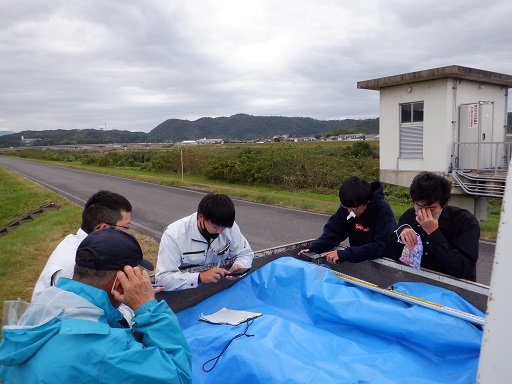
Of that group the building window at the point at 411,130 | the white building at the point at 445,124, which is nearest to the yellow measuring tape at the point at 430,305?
the white building at the point at 445,124

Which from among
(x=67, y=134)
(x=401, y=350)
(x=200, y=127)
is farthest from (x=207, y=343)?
(x=67, y=134)

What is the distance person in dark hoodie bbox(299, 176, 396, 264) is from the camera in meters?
3.50

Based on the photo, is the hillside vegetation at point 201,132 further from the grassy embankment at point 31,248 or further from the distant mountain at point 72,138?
the grassy embankment at point 31,248

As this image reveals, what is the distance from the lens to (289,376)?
6.23 feet

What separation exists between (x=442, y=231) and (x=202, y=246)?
1.81 m

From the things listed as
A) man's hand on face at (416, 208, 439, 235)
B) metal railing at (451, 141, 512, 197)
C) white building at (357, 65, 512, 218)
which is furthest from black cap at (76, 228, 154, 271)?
white building at (357, 65, 512, 218)

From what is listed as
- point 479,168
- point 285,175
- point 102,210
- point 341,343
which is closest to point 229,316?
point 341,343

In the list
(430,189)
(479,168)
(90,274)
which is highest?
(430,189)

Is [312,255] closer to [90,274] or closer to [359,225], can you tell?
[359,225]

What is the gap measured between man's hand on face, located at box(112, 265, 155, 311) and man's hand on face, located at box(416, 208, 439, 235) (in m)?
2.07

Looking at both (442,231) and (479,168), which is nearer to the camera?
(442,231)

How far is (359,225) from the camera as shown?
151 inches

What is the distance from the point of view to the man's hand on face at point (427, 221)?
9.63 ft

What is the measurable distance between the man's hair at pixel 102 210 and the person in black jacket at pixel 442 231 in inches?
81.0
